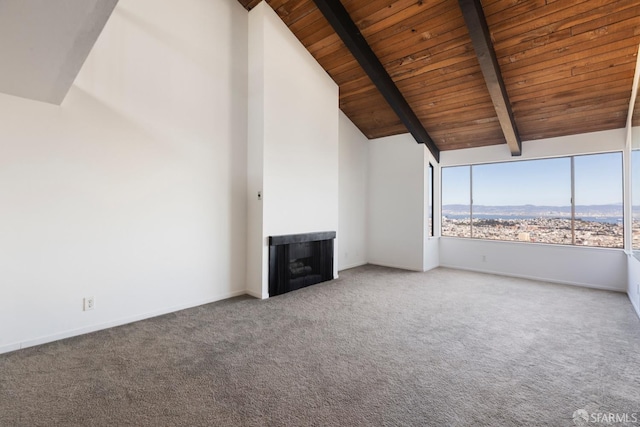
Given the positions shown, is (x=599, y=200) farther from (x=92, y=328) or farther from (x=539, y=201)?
(x=92, y=328)

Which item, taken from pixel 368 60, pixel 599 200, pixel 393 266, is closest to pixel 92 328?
pixel 368 60

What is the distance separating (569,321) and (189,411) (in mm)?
3753

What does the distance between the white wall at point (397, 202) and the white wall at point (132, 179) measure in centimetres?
313

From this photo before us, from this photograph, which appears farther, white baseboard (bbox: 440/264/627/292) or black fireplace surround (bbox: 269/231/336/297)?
white baseboard (bbox: 440/264/627/292)

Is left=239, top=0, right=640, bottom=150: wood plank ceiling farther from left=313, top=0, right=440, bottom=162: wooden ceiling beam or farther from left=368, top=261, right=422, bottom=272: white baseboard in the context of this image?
left=368, top=261, right=422, bottom=272: white baseboard

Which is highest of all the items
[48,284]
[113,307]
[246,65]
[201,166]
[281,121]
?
[246,65]

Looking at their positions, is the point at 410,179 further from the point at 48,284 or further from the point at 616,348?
the point at 48,284

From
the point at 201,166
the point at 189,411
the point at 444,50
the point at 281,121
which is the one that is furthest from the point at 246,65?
the point at 189,411

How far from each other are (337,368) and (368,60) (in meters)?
3.94

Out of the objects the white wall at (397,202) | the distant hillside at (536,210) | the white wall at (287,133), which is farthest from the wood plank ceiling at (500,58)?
the distant hillside at (536,210)

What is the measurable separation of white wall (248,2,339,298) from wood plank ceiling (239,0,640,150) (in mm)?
349

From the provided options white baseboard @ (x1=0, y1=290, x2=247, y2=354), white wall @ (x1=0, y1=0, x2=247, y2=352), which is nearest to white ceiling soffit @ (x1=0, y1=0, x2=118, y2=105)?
white wall @ (x1=0, y1=0, x2=247, y2=352)

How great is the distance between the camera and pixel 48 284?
8.60 feet

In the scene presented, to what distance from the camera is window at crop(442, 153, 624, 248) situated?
4617 millimetres
